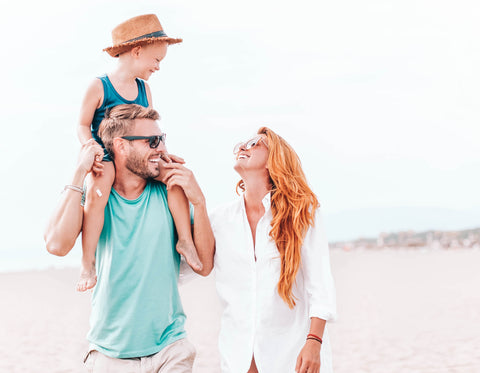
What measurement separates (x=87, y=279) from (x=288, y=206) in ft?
3.79

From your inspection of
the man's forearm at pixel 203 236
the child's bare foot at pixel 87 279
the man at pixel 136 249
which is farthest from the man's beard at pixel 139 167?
the child's bare foot at pixel 87 279

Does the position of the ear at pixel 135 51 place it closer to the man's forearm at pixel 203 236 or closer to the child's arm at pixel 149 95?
the child's arm at pixel 149 95

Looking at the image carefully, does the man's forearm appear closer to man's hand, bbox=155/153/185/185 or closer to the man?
the man

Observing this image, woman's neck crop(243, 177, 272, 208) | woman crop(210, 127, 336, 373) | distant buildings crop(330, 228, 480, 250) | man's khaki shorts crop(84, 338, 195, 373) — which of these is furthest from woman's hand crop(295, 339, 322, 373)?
distant buildings crop(330, 228, 480, 250)

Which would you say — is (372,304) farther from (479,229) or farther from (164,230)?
(479,229)

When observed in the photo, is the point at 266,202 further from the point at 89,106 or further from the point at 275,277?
the point at 89,106

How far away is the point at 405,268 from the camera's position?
24.8 metres

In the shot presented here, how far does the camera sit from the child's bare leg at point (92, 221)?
3.40m

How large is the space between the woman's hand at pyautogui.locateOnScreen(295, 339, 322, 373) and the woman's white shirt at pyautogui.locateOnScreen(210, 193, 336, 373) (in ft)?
0.39

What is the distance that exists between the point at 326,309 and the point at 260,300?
35 cm

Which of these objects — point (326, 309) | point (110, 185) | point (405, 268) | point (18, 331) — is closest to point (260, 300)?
point (326, 309)

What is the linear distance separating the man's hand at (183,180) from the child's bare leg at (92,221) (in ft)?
1.03

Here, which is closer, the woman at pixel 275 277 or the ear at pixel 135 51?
the woman at pixel 275 277

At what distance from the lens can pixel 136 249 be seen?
133 inches
